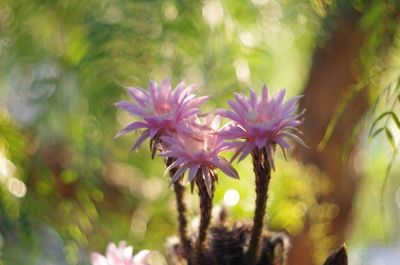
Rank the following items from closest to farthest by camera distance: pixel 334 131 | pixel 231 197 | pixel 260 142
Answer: pixel 260 142 → pixel 231 197 → pixel 334 131

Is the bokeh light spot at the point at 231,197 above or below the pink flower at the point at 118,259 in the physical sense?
above

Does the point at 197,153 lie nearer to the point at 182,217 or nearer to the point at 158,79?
the point at 182,217

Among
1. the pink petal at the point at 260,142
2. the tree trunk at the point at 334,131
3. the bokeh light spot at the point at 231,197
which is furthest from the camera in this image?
the tree trunk at the point at 334,131

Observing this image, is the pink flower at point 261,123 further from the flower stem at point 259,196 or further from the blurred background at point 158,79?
the blurred background at point 158,79

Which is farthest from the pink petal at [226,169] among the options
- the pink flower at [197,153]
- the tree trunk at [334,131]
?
the tree trunk at [334,131]

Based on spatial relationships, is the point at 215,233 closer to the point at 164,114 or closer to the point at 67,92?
the point at 164,114

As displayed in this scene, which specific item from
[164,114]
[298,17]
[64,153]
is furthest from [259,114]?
[64,153]

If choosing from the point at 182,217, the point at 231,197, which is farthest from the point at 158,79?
the point at 182,217
